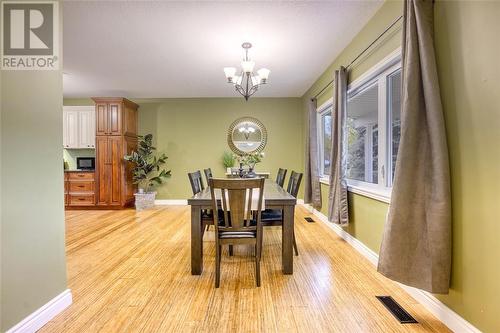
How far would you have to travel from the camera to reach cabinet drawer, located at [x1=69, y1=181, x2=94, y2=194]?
566 centimetres

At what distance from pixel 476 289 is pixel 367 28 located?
2602 millimetres

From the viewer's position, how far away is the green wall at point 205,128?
635 cm

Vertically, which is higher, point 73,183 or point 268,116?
point 268,116

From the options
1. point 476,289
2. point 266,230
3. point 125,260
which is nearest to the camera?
point 476,289

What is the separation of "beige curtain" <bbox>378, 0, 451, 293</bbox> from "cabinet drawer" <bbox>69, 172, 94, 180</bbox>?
5761 mm

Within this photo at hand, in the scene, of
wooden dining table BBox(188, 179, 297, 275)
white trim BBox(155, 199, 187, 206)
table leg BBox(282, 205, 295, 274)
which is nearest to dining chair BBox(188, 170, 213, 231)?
wooden dining table BBox(188, 179, 297, 275)

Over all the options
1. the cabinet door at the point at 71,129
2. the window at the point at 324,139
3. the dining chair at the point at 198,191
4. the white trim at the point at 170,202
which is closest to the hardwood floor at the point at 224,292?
the dining chair at the point at 198,191

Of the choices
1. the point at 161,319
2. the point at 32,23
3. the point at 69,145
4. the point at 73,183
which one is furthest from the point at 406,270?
the point at 69,145

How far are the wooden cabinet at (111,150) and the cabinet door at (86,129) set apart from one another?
52 centimetres

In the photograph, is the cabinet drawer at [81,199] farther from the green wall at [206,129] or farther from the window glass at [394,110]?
the window glass at [394,110]

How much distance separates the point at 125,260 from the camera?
9.48 feet

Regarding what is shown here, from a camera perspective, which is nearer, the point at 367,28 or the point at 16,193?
the point at 16,193

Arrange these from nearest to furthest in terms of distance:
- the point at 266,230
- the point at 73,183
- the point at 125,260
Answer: the point at 125,260, the point at 266,230, the point at 73,183

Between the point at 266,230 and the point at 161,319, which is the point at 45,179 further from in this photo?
the point at 266,230
